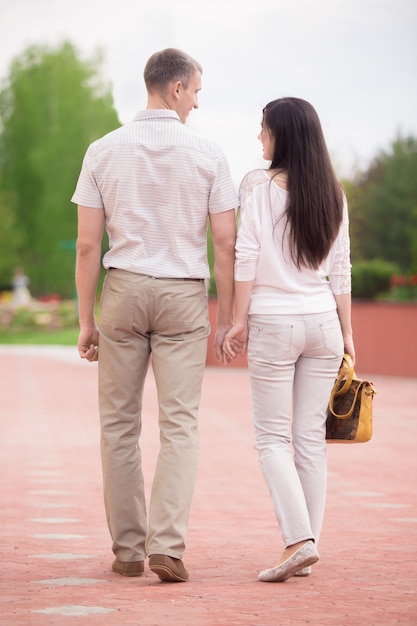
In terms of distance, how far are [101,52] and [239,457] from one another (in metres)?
47.3

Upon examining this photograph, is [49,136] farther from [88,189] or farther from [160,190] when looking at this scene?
[160,190]

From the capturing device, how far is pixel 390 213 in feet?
186

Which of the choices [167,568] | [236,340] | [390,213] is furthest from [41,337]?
[167,568]

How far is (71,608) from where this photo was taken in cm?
408

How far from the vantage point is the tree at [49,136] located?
2100 inches

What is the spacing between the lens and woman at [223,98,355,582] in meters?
4.62

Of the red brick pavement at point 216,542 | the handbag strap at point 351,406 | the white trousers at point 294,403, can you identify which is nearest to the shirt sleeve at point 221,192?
the white trousers at point 294,403

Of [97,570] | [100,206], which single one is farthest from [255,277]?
[97,570]

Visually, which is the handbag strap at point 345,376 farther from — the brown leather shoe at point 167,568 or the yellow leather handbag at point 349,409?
the brown leather shoe at point 167,568

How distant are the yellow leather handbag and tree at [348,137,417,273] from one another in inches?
1989

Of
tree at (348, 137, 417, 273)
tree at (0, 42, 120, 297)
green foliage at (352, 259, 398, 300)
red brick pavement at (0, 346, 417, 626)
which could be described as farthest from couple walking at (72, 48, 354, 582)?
tree at (348, 137, 417, 273)

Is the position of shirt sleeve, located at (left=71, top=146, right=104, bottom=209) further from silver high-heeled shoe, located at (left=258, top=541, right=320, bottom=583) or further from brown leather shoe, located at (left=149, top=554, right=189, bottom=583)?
silver high-heeled shoe, located at (left=258, top=541, right=320, bottom=583)

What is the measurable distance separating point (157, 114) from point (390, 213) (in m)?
52.8

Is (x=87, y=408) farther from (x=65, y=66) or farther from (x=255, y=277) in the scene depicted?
(x=65, y=66)
